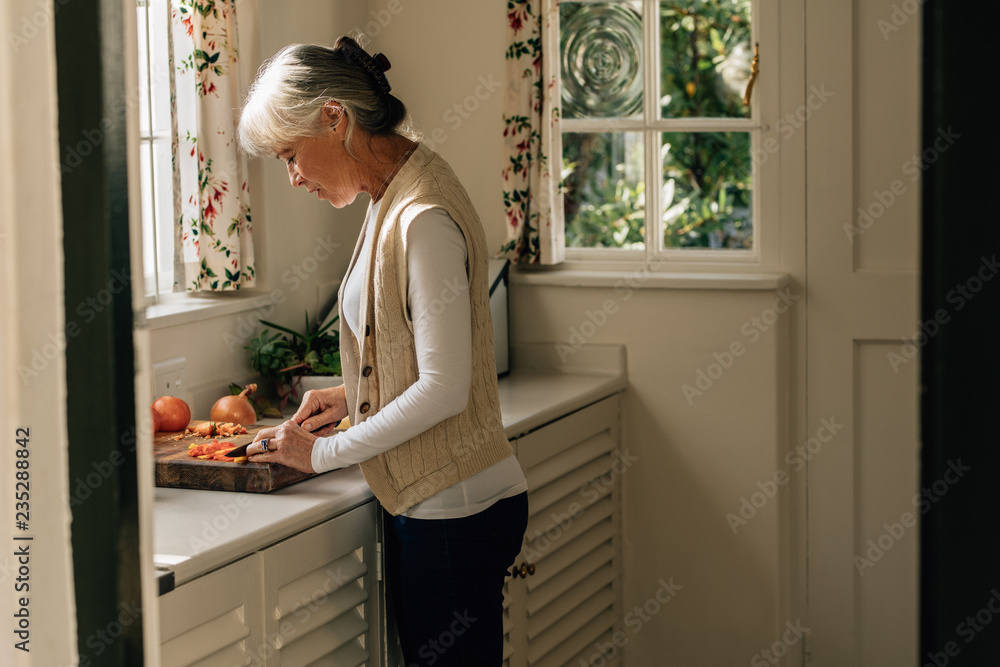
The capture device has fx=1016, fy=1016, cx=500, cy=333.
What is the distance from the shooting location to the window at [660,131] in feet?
8.39

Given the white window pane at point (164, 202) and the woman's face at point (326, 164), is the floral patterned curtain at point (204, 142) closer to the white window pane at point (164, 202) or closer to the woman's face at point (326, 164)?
the white window pane at point (164, 202)

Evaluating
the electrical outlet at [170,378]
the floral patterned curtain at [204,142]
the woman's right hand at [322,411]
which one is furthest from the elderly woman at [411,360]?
the floral patterned curtain at [204,142]

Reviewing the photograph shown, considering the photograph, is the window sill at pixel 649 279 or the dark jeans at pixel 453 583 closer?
the dark jeans at pixel 453 583

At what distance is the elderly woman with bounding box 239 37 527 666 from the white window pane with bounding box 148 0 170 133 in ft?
2.02

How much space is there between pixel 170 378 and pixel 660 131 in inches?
52.5

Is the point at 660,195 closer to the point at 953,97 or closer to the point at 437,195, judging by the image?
the point at 437,195

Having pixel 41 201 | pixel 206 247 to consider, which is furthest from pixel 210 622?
pixel 206 247

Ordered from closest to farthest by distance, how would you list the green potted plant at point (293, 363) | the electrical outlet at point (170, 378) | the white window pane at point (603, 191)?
the electrical outlet at point (170, 378) < the green potted plant at point (293, 363) < the white window pane at point (603, 191)

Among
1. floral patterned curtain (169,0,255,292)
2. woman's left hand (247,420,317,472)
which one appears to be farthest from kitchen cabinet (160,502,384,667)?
floral patterned curtain (169,0,255,292)

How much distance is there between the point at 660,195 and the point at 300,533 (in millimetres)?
1446

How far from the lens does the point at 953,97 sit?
427mm

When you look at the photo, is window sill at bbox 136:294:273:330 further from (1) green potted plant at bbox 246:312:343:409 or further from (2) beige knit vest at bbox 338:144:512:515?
(2) beige knit vest at bbox 338:144:512:515

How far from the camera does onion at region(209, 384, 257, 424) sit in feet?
6.41

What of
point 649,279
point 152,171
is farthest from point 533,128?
point 152,171
